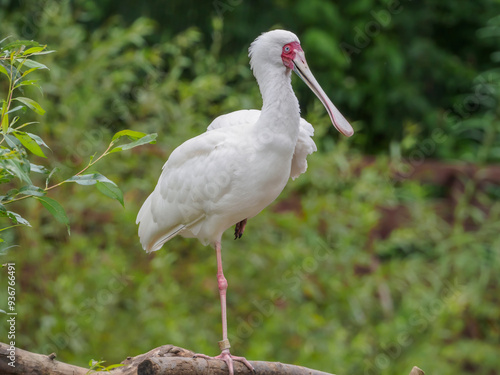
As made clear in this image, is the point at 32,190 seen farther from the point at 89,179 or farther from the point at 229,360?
the point at 229,360

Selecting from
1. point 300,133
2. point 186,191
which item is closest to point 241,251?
point 186,191

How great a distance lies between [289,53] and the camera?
10.3 ft

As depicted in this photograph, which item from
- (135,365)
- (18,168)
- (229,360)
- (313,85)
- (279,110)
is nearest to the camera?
(18,168)

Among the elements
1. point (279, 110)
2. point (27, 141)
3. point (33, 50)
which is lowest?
point (27, 141)

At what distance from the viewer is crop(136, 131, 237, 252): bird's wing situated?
3.24 meters

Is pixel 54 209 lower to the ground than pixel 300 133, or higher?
lower

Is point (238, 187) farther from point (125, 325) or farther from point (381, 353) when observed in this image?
point (381, 353)

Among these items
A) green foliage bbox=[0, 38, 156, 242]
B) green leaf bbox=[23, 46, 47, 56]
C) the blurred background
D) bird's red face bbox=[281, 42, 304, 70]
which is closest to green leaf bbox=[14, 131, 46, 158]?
green foliage bbox=[0, 38, 156, 242]

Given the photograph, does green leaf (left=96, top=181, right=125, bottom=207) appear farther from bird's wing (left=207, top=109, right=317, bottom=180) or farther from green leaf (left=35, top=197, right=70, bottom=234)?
bird's wing (left=207, top=109, right=317, bottom=180)

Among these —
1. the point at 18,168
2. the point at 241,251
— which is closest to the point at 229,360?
the point at 18,168

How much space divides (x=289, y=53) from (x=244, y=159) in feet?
1.47

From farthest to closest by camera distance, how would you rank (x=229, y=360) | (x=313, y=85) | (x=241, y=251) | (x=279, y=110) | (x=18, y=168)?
1. (x=241, y=251)
2. (x=313, y=85)
3. (x=279, y=110)
4. (x=229, y=360)
5. (x=18, y=168)

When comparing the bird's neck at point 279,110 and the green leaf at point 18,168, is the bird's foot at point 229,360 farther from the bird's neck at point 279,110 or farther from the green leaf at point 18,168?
the green leaf at point 18,168

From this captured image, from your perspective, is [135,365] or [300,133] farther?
[300,133]
